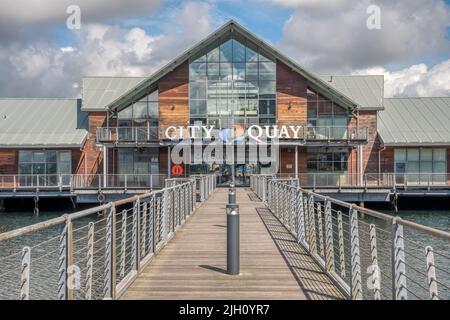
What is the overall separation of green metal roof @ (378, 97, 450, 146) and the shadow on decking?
26.5 meters

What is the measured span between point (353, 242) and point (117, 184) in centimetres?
2954

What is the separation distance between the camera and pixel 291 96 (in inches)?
1444

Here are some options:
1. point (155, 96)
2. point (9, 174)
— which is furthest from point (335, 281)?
point (9, 174)

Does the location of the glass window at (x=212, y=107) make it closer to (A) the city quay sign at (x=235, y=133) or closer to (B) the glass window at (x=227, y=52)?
(A) the city quay sign at (x=235, y=133)

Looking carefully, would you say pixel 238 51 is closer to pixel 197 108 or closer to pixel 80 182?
pixel 197 108

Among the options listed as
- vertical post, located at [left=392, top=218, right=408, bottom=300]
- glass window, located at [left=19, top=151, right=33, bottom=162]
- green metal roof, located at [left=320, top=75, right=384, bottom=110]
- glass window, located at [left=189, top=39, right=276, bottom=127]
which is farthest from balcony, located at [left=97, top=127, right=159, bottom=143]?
vertical post, located at [left=392, top=218, right=408, bottom=300]

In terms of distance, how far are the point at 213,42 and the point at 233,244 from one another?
1194 inches

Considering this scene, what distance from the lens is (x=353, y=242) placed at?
642cm

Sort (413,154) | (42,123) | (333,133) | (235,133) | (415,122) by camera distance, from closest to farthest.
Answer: (235,133), (333,133), (413,154), (415,122), (42,123)

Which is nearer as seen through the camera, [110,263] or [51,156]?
[110,263]

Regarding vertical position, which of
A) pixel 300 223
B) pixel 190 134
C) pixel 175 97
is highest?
pixel 175 97

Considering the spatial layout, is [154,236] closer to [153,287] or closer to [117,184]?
[153,287]

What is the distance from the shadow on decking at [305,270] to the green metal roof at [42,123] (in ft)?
91.1

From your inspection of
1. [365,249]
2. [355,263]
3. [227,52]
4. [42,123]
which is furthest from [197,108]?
[355,263]
